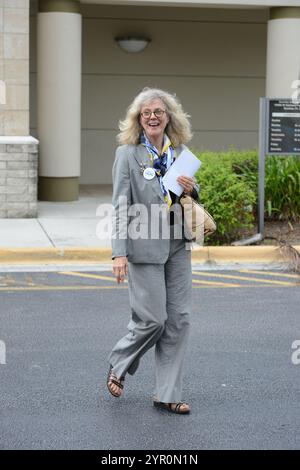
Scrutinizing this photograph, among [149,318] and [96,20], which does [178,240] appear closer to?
[149,318]

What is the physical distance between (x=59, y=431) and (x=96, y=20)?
12253 millimetres

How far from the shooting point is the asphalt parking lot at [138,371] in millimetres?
5438

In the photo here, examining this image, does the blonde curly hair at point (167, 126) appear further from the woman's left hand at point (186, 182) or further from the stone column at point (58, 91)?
the stone column at point (58, 91)

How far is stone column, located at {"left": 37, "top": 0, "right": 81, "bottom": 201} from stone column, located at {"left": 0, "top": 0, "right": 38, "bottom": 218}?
1.20 m

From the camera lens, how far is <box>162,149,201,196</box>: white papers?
560 cm

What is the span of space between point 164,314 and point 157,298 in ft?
0.36

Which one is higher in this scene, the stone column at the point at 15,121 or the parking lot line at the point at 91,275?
the stone column at the point at 15,121

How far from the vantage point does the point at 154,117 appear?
5629 mm

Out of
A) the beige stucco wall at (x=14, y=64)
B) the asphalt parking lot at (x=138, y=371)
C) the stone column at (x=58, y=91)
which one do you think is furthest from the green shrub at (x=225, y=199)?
the stone column at (x=58, y=91)

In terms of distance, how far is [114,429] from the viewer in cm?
549

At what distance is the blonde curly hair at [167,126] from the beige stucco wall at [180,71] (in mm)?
11135

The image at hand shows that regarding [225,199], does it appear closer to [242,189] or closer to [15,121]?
[242,189]
